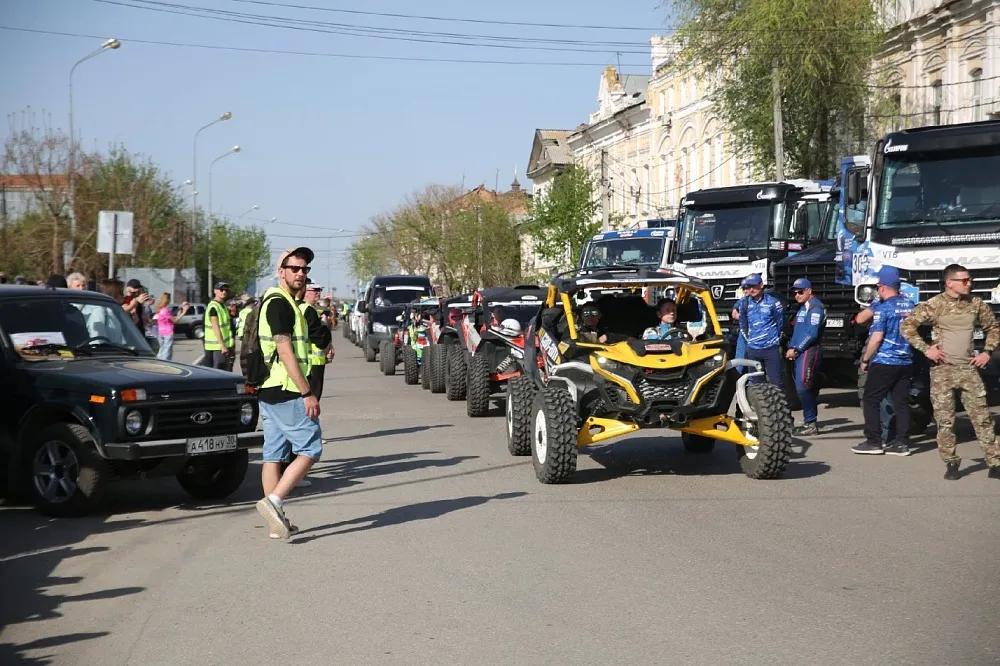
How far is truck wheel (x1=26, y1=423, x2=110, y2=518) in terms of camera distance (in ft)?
32.6

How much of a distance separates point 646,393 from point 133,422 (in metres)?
4.32

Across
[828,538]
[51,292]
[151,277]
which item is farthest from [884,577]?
[151,277]

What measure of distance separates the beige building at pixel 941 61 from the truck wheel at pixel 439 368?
18.8 metres

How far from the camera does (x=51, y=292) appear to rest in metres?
11.4

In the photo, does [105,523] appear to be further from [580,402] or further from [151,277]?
[151,277]

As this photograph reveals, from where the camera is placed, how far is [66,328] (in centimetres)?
1120

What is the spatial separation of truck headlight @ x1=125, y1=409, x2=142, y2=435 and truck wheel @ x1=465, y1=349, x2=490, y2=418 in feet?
27.8

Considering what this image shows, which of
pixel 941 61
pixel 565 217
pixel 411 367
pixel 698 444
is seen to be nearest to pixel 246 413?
pixel 698 444

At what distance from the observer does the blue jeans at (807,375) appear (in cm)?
1542

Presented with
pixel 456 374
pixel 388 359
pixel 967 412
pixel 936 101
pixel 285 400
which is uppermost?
pixel 936 101

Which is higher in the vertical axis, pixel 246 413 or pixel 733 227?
pixel 733 227

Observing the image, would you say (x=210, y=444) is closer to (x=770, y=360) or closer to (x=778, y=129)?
(x=770, y=360)

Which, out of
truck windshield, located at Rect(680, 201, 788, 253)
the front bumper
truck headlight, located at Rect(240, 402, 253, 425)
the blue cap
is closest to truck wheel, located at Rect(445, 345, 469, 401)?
truck windshield, located at Rect(680, 201, 788, 253)

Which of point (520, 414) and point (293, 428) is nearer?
point (293, 428)
